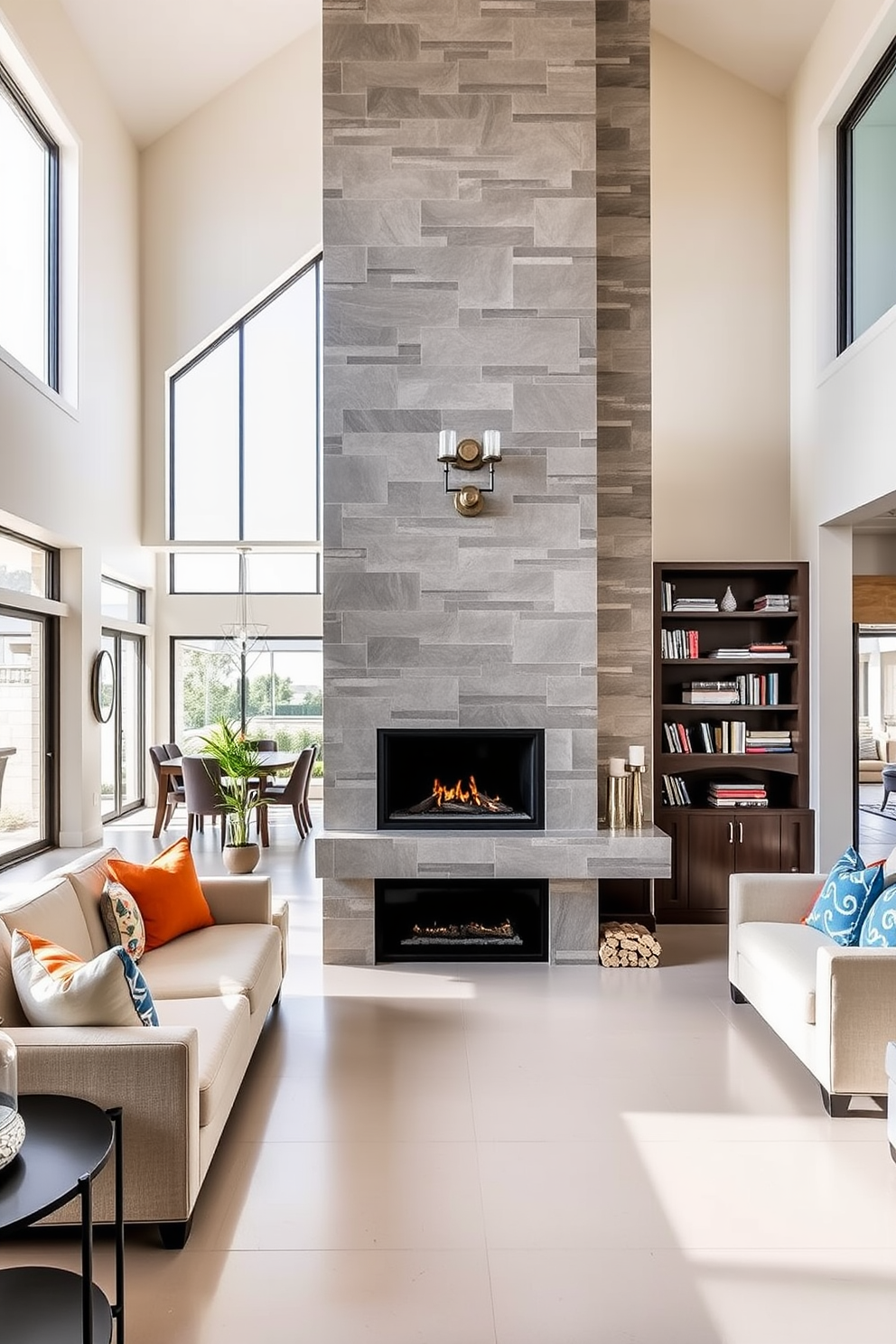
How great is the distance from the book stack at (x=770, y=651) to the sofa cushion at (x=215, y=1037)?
4.14 metres

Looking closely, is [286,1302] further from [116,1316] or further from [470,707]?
[470,707]

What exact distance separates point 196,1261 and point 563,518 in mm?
3716

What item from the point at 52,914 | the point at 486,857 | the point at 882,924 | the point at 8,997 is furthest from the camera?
the point at 486,857

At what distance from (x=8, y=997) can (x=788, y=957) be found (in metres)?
2.68

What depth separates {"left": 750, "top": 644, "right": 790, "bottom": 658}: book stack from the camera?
20.0 ft

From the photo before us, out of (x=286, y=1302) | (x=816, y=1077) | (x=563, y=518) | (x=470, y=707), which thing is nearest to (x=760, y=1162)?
(x=816, y=1077)

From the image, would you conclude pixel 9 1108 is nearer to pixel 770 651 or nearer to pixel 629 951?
pixel 629 951

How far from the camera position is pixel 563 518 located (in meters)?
5.00

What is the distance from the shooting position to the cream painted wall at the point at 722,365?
6.64 meters

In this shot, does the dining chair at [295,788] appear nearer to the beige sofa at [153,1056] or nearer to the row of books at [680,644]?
the row of books at [680,644]

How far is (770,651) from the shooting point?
20.1 ft

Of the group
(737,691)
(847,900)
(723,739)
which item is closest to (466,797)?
(723,739)

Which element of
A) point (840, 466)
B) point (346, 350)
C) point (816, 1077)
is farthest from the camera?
point (840, 466)

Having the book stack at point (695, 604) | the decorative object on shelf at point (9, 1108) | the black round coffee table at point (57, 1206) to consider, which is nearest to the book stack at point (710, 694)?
the book stack at point (695, 604)
